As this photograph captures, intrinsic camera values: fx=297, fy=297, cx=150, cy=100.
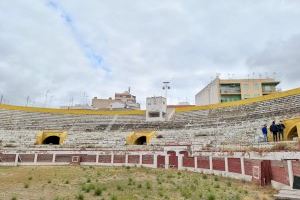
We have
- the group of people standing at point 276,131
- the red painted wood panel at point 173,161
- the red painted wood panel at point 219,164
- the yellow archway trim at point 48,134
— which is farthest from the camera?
the yellow archway trim at point 48,134

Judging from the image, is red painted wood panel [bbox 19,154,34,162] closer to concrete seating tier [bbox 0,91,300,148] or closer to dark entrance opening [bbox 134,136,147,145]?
concrete seating tier [bbox 0,91,300,148]

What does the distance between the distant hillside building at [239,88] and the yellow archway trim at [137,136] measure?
20.9 meters

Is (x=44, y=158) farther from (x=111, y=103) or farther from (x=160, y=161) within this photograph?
(x=111, y=103)

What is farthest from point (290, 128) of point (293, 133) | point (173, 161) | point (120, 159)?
point (120, 159)

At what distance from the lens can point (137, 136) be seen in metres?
35.6

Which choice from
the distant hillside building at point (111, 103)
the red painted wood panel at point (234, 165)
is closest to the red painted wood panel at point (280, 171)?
the red painted wood panel at point (234, 165)

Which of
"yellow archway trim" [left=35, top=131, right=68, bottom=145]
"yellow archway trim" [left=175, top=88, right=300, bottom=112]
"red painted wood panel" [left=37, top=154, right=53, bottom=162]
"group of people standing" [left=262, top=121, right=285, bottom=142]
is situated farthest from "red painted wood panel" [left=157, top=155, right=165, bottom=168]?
"yellow archway trim" [left=35, top=131, right=68, bottom=145]

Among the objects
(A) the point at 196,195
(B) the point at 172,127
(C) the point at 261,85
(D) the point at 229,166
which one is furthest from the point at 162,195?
(C) the point at 261,85

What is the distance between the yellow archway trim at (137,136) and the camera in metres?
33.9

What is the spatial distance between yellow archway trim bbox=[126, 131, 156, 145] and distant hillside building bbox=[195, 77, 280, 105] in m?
20.9

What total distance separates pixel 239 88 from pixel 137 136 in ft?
84.1

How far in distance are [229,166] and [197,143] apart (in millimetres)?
10472

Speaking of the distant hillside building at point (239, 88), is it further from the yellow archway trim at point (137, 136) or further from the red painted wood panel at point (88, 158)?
the red painted wood panel at point (88, 158)

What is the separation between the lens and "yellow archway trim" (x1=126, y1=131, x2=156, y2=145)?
3394 centimetres
